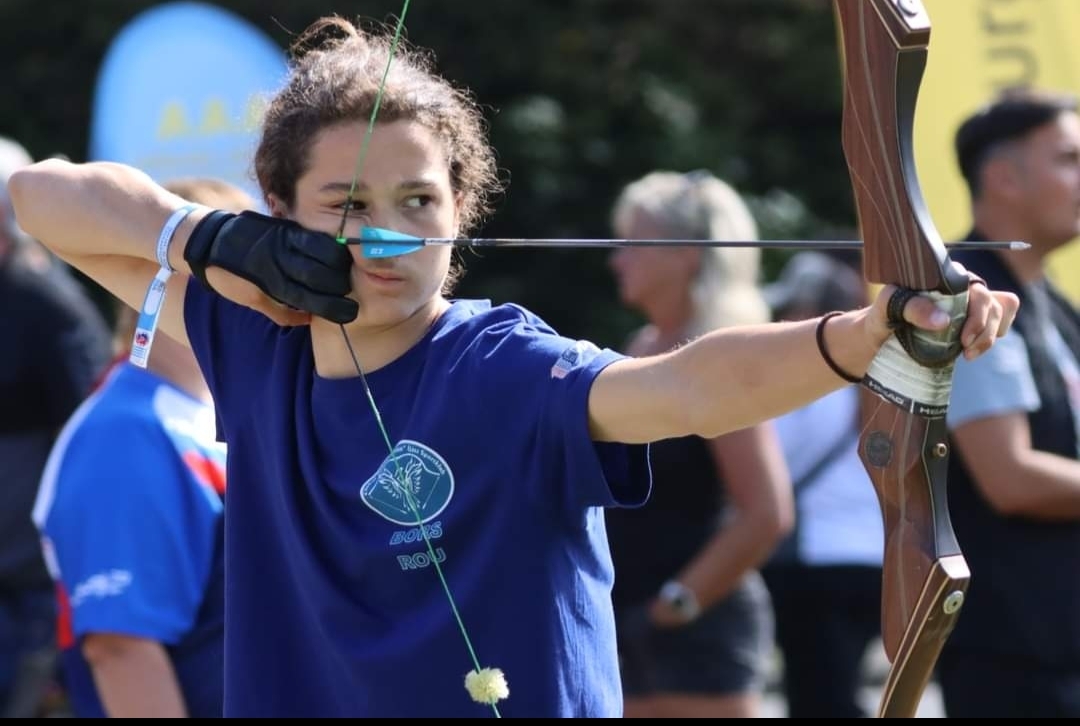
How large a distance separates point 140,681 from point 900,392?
5.67 ft

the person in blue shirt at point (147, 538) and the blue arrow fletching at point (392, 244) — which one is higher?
the blue arrow fletching at point (392, 244)

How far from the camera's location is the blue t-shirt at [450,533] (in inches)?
80.6

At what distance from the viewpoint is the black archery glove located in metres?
2.16

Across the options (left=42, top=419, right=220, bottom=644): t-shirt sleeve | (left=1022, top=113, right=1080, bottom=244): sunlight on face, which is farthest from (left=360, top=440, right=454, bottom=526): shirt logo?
(left=1022, top=113, right=1080, bottom=244): sunlight on face

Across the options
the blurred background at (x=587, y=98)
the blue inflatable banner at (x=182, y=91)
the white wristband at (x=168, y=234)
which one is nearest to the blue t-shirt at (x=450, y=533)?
the white wristband at (x=168, y=234)

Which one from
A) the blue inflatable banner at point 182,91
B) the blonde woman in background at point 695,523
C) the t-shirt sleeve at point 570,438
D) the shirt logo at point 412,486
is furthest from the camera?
the blue inflatable banner at point 182,91

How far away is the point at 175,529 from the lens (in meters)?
3.04

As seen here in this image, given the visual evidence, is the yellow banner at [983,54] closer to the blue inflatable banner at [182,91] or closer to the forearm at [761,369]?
the blue inflatable banner at [182,91]

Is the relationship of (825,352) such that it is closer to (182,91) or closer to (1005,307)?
(1005,307)

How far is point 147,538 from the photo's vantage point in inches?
120

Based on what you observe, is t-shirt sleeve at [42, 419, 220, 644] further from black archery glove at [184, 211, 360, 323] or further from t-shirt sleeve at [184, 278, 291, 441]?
black archery glove at [184, 211, 360, 323]

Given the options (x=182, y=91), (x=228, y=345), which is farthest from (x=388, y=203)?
(x=182, y=91)

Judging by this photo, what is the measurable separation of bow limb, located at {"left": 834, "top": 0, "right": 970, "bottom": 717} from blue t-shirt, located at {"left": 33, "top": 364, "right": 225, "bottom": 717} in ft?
4.85

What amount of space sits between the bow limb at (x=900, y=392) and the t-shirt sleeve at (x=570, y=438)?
0.90ft
